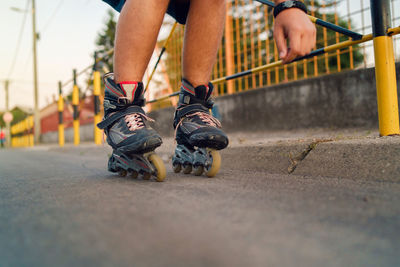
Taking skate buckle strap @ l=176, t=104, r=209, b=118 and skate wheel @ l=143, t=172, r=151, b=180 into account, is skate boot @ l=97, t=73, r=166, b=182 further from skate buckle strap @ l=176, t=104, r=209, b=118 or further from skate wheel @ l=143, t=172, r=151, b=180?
skate buckle strap @ l=176, t=104, r=209, b=118

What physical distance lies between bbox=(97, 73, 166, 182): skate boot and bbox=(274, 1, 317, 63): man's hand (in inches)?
20.2

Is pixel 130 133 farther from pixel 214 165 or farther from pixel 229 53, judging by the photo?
pixel 229 53

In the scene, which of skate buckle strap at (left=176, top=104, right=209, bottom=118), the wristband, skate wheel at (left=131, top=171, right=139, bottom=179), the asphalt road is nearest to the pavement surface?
the asphalt road

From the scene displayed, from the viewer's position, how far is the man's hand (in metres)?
0.90

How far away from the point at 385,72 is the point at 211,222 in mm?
1080

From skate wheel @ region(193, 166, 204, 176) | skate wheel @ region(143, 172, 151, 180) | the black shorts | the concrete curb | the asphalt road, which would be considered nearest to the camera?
the asphalt road

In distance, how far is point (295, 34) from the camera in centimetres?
90

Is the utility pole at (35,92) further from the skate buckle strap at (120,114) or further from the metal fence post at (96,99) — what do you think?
the skate buckle strap at (120,114)

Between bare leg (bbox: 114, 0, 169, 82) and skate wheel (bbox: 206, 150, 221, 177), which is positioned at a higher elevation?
bare leg (bbox: 114, 0, 169, 82)

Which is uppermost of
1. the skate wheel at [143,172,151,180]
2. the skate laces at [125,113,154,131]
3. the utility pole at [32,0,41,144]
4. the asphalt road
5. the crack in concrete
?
the utility pole at [32,0,41,144]

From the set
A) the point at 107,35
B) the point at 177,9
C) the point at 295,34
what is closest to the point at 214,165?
the point at 295,34

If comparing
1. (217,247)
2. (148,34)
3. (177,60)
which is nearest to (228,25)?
(177,60)

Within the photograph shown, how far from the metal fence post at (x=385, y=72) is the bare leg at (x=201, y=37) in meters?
0.66

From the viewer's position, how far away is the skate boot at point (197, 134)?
3.86 feet
